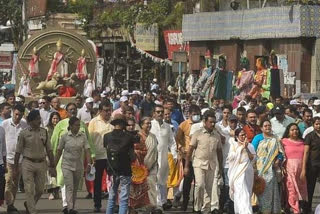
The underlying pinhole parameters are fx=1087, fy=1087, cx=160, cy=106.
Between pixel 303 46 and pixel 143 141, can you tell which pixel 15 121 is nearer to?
pixel 143 141

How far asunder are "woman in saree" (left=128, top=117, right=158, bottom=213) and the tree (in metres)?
53.5

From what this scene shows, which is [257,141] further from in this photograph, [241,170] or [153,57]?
[153,57]

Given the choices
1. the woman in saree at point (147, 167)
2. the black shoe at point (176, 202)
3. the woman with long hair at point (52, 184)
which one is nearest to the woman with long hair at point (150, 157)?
the woman in saree at point (147, 167)

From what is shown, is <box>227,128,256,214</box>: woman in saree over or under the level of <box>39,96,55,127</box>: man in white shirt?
under

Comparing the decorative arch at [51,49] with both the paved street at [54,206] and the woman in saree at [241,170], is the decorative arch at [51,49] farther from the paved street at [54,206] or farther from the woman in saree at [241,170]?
the woman in saree at [241,170]

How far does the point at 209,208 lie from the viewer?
16.1 m

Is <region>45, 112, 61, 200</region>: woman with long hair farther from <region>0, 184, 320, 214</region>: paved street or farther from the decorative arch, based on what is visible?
the decorative arch

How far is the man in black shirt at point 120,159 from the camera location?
14008mm

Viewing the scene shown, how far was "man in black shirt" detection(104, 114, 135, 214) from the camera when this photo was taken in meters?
14.0

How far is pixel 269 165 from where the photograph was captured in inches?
614

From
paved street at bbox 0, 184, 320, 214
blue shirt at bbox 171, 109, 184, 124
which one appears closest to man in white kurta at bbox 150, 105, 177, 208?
paved street at bbox 0, 184, 320, 214

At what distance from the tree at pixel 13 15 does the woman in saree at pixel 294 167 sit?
2102 inches

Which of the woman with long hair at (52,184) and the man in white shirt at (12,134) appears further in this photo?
the woman with long hair at (52,184)

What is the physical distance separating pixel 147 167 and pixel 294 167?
2237 millimetres
